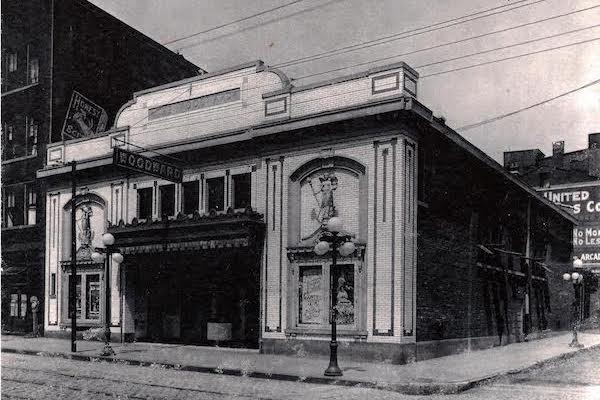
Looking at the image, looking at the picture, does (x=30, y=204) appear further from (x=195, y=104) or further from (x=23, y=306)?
(x=195, y=104)

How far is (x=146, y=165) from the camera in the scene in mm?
20312

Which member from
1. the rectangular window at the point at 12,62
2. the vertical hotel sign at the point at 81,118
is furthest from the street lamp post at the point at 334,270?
the rectangular window at the point at 12,62

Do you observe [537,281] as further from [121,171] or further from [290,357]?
[121,171]

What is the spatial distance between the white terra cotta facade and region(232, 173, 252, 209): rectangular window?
40 millimetres

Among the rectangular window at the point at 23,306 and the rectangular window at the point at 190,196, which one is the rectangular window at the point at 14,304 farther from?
the rectangular window at the point at 190,196

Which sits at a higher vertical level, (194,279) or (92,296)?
(194,279)

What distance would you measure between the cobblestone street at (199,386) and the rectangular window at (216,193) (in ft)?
21.6

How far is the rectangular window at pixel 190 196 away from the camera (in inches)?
865

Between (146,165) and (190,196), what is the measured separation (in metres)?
2.40

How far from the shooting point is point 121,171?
23.9 m

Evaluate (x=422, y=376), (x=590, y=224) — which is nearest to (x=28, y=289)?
(x=422, y=376)

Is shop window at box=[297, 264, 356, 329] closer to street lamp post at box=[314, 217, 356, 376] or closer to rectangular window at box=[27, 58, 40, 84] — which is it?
street lamp post at box=[314, 217, 356, 376]

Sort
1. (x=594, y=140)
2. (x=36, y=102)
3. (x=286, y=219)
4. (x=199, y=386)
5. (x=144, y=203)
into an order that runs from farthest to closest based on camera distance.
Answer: (x=594, y=140) < (x=36, y=102) < (x=144, y=203) < (x=286, y=219) < (x=199, y=386)

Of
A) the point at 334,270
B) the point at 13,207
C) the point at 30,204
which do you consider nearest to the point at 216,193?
the point at 334,270
